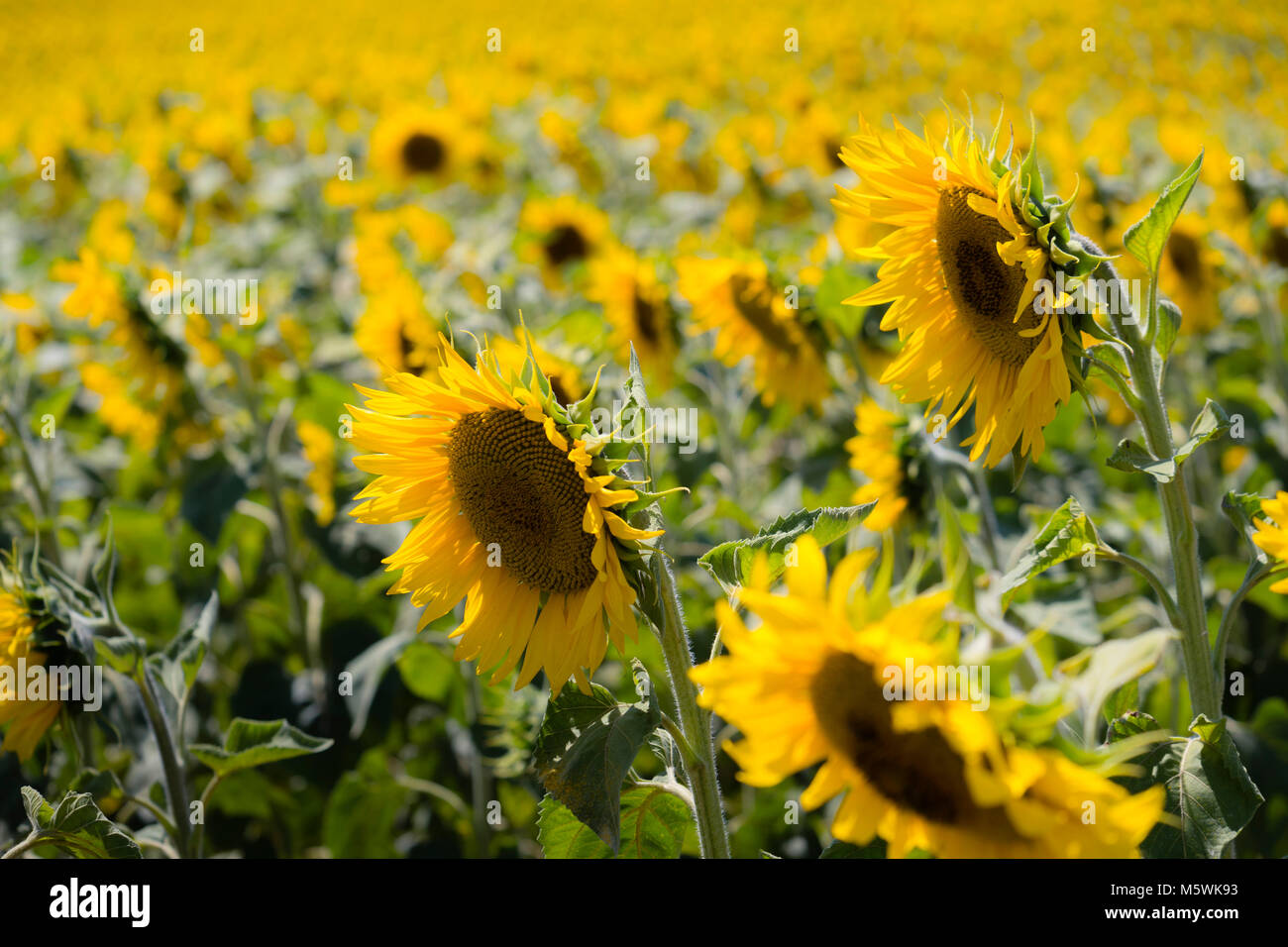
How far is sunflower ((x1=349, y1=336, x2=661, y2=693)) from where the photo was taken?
117 centimetres

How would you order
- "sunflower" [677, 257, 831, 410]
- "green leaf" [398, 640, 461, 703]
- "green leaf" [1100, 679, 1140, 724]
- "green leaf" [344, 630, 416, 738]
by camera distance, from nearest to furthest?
"green leaf" [1100, 679, 1140, 724] → "green leaf" [344, 630, 416, 738] → "green leaf" [398, 640, 461, 703] → "sunflower" [677, 257, 831, 410]

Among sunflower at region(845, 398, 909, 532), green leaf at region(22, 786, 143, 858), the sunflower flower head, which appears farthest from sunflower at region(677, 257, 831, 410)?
green leaf at region(22, 786, 143, 858)

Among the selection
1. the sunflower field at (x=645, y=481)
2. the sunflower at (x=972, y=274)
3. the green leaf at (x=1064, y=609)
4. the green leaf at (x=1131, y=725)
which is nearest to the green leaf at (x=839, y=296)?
the sunflower field at (x=645, y=481)

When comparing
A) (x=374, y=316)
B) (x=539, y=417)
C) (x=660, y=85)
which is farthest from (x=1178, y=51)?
(x=539, y=417)

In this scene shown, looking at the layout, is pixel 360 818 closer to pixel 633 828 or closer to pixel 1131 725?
pixel 633 828

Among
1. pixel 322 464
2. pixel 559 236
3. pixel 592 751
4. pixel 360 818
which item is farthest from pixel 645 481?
pixel 559 236

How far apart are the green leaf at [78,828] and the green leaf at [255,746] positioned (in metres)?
0.18

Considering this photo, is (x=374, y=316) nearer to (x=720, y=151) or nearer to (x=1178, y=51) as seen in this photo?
(x=720, y=151)

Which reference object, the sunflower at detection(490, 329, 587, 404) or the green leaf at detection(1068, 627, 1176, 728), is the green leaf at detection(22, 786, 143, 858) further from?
the green leaf at detection(1068, 627, 1176, 728)

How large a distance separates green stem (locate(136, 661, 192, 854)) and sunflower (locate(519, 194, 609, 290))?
2.34 meters

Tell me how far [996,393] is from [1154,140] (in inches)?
203

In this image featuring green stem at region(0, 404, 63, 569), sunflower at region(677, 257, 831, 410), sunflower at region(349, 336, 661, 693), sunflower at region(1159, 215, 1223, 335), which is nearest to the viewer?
sunflower at region(349, 336, 661, 693)

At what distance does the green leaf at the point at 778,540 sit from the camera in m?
1.14

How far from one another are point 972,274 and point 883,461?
0.71 meters
